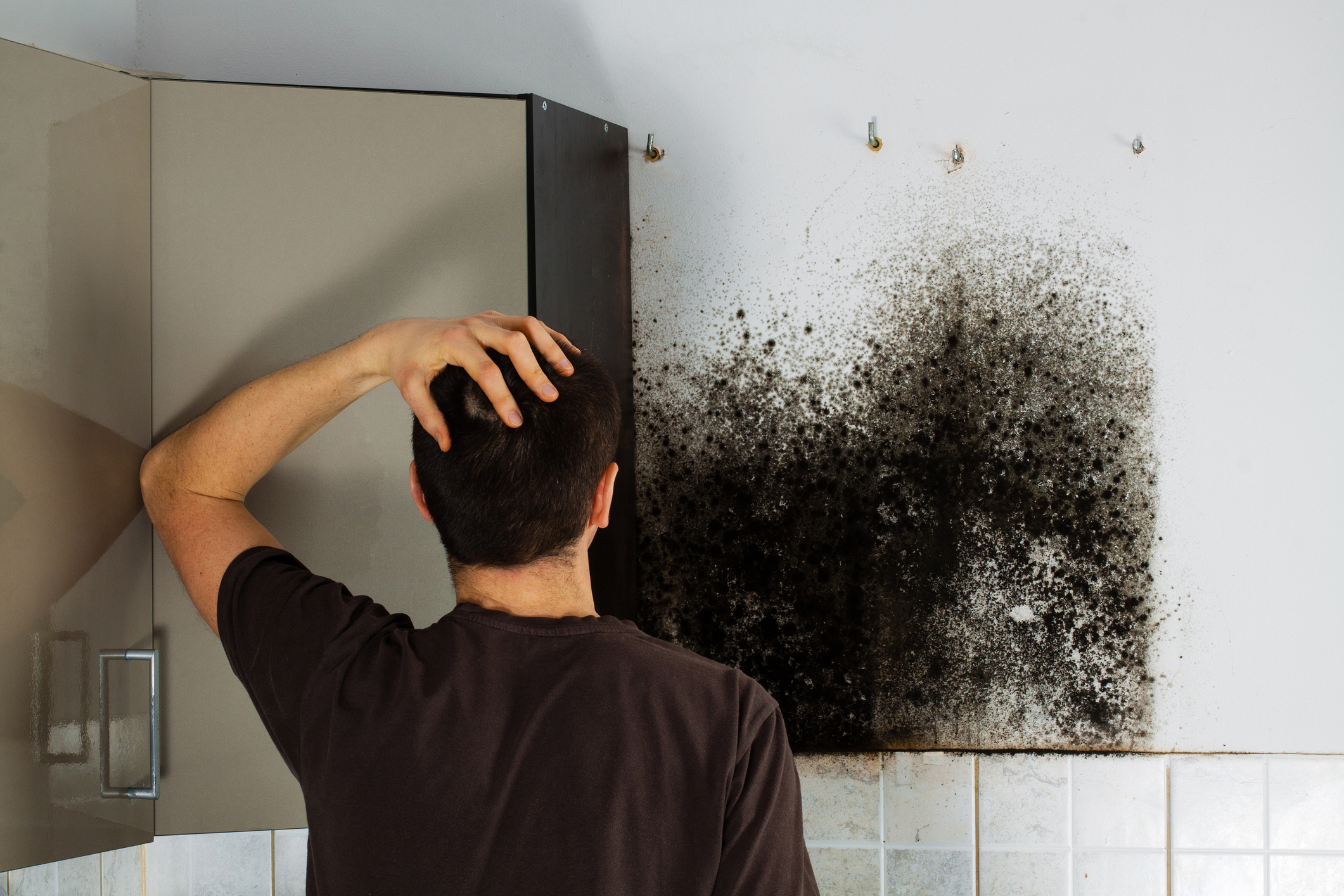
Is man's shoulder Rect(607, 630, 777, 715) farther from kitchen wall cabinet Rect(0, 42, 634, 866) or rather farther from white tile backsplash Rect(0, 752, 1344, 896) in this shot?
white tile backsplash Rect(0, 752, 1344, 896)

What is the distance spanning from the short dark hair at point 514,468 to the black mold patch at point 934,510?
617 millimetres

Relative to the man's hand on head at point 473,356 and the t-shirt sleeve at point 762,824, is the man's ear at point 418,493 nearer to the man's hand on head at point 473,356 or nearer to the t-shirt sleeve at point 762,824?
the man's hand on head at point 473,356

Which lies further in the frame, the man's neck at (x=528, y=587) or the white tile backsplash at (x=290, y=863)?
the white tile backsplash at (x=290, y=863)

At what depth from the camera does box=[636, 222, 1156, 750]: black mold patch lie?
1.20m

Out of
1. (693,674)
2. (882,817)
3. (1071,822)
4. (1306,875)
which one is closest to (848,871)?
(882,817)

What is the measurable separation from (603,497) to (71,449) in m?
0.60

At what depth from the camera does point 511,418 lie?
0.58 m

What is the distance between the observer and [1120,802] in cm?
120

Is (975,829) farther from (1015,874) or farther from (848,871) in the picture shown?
(848,871)

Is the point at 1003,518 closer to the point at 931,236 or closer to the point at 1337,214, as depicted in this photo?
the point at 931,236

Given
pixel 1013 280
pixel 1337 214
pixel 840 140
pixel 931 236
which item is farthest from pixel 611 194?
pixel 1337 214

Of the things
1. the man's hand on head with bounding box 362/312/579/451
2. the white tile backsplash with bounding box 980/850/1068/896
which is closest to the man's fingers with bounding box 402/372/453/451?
the man's hand on head with bounding box 362/312/579/451

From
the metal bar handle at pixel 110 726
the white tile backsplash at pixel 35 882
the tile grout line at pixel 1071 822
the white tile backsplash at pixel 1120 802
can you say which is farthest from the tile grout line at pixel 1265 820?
the white tile backsplash at pixel 35 882

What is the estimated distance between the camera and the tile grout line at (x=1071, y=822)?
47.1 inches
